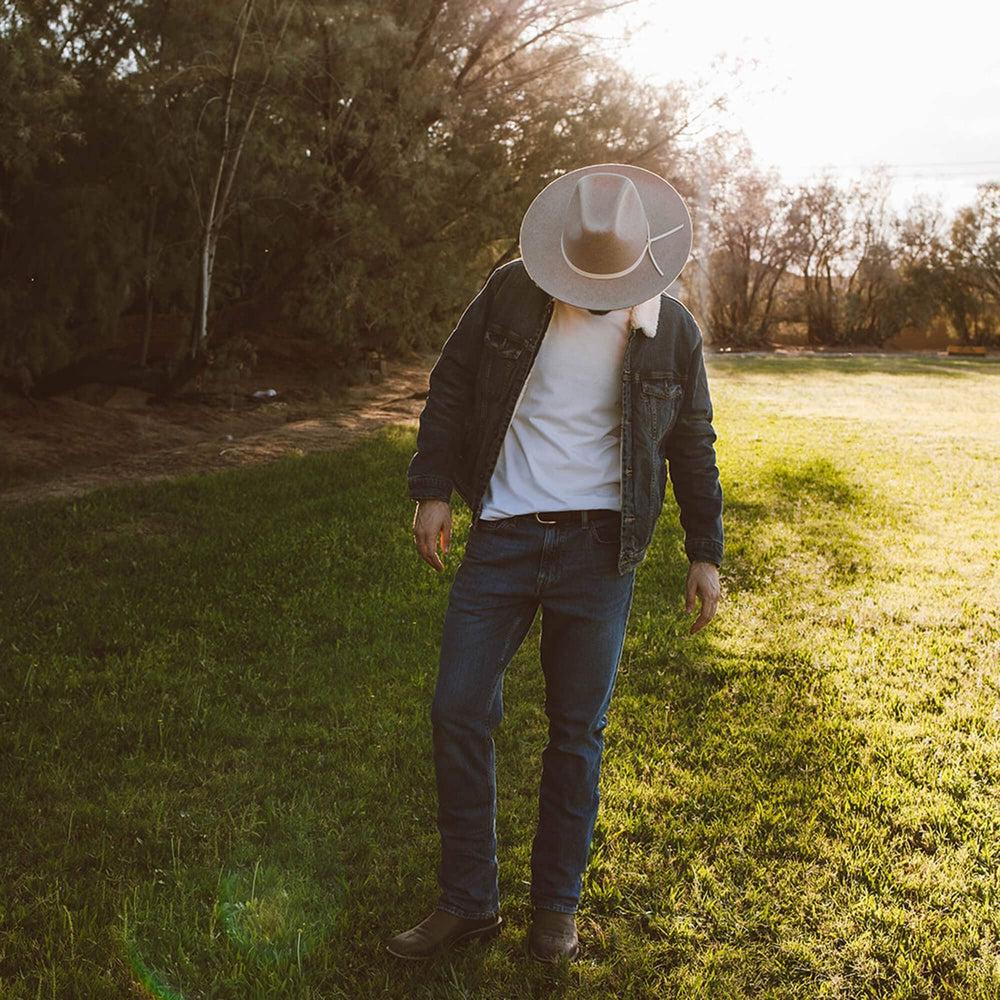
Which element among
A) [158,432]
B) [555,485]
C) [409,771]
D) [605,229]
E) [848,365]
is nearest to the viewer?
[605,229]

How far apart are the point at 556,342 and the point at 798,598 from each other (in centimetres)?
440

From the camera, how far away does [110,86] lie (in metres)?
11.5

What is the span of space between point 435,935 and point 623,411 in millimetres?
1580

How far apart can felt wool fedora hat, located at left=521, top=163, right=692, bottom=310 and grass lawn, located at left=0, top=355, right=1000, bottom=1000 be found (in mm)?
1933

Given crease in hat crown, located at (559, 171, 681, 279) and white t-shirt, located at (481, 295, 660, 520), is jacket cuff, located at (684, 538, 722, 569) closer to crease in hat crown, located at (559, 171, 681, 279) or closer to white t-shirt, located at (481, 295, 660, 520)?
white t-shirt, located at (481, 295, 660, 520)

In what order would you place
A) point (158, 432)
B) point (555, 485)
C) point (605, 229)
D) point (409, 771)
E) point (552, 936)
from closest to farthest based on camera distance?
point (605, 229)
point (555, 485)
point (552, 936)
point (409, 771)
point (158, 432)

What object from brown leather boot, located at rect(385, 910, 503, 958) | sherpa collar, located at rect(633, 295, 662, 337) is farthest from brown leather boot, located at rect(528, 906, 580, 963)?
sherpa collar, located at rect(633, 295, 662, 337)

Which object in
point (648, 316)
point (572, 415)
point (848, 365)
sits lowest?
point (572, 415)

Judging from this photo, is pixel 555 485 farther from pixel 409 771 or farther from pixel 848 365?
pixel 848 365

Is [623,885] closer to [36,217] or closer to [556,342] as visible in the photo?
[556,342]

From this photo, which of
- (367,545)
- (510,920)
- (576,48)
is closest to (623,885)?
(510,920)

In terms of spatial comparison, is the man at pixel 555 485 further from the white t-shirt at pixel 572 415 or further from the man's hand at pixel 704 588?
the man's hand at pixel 704 588

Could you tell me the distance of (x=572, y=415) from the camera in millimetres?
2791

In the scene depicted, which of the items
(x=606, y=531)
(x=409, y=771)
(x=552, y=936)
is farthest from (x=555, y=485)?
(x=409, y=771)
